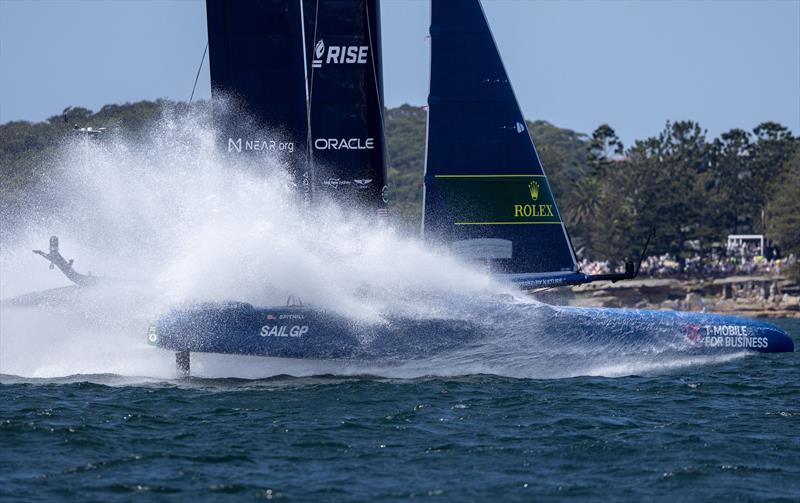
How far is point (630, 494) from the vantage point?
12.4 meters

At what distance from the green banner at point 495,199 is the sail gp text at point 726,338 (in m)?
3.26

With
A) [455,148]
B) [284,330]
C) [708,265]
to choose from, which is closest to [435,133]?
[455,148]

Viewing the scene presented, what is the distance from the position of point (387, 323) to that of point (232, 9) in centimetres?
644

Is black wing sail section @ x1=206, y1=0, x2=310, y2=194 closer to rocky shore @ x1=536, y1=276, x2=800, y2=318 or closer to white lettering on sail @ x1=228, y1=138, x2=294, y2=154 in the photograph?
white lettering on sail @ x1=228, y1=138, x2=294, y2=154

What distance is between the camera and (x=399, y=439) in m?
15.3

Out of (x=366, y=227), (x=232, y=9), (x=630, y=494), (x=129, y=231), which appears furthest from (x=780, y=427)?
(x=129, y=231)

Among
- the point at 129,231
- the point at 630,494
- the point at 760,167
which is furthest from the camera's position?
the point at 760,167

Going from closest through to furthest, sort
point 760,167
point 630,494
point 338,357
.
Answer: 1. point 630,494
2. point 338,357
3. point 760,167

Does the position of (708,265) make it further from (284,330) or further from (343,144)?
(284,330)

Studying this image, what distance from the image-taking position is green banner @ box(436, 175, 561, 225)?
2222 cm

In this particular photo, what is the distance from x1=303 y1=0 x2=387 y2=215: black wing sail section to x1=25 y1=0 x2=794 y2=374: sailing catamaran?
0.06ft

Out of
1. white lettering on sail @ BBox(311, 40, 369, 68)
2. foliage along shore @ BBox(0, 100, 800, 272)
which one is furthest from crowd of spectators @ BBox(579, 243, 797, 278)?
white lettering on sail @ BBox(311, 40, 369, 68)

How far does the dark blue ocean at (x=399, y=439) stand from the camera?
12672mm

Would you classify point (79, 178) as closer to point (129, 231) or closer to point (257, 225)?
point (129, 231)
